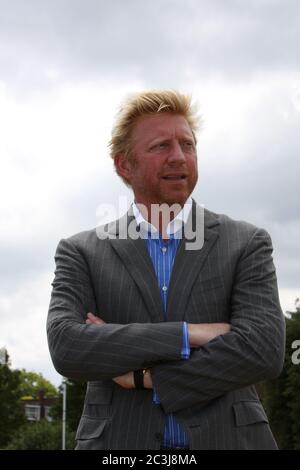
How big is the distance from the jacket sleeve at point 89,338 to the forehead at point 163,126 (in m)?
0.83

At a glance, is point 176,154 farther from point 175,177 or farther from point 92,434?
point 92,434

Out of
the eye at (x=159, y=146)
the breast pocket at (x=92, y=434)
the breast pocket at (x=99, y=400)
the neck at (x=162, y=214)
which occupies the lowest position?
the breast pocket at (x=92, y=434)

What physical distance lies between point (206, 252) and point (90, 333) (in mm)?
795

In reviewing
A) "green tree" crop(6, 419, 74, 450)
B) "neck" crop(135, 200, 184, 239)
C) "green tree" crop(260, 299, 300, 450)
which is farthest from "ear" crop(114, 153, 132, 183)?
"green tree" crop(6, 419, 74, 450)

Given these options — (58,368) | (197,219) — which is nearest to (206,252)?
(197,219)

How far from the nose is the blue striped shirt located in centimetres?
41

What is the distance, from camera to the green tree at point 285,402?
61.8m

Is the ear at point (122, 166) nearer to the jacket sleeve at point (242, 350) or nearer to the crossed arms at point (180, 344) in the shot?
the crossed arms at point (180, 344)

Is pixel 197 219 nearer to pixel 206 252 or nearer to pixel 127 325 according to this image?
pixel 206 252

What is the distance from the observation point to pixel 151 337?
15.4 ft

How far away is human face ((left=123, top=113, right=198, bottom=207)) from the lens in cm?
493

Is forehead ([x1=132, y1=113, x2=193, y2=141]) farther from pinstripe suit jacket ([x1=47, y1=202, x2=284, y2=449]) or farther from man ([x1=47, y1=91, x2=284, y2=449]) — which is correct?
pinstripe suit jacket ([x1=47, y1=202, x2=284, y2=449])

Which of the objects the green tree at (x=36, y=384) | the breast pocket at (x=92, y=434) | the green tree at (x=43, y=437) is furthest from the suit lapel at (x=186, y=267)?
the green tree at (x=36, y=384)
